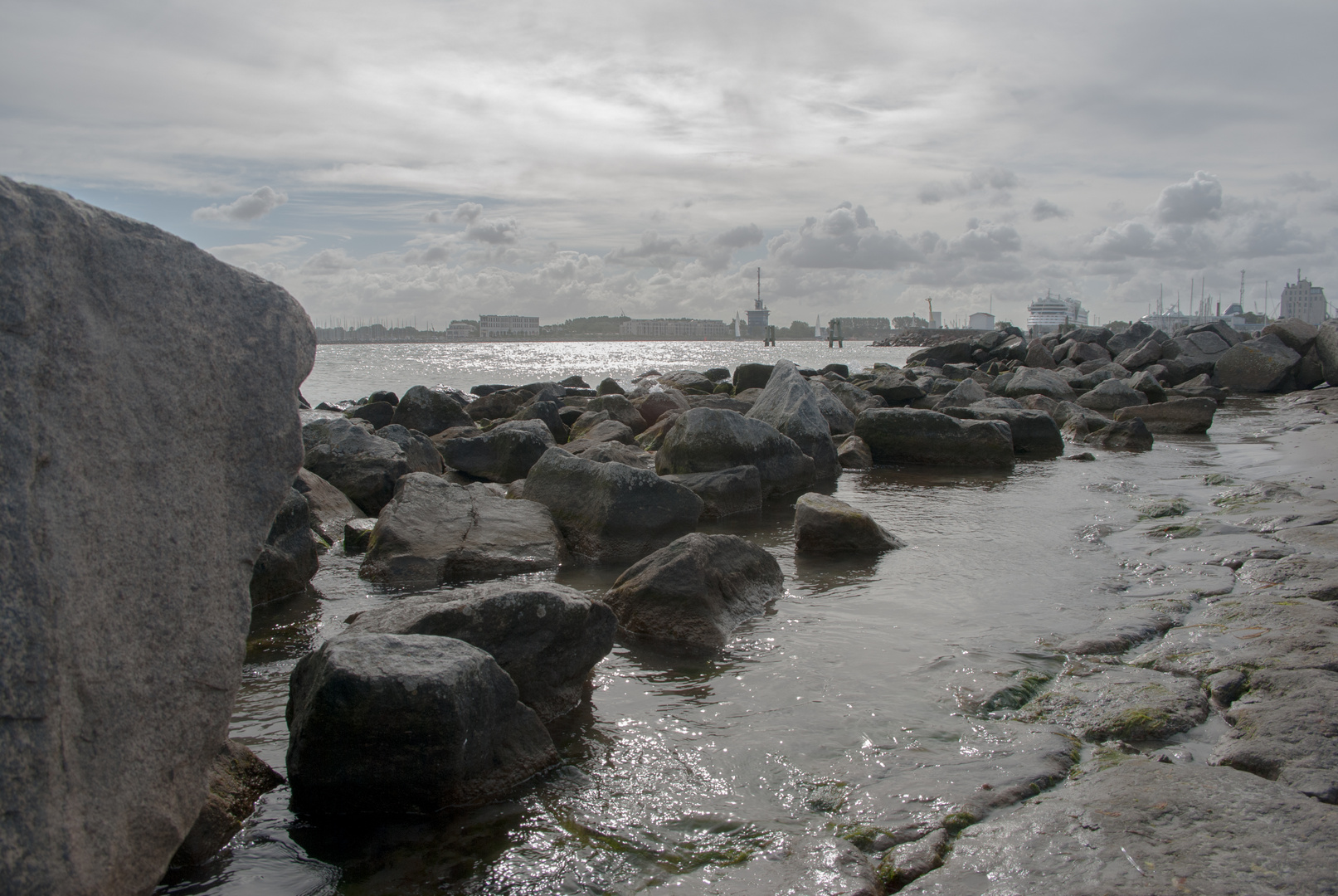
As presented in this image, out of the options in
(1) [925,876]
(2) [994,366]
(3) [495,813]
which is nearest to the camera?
(1) [925,876]

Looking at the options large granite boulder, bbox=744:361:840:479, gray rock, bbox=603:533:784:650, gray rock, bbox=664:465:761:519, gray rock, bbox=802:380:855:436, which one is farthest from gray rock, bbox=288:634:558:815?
gray rock, bbox=802:380:855:436

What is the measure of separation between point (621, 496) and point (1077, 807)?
5.23m

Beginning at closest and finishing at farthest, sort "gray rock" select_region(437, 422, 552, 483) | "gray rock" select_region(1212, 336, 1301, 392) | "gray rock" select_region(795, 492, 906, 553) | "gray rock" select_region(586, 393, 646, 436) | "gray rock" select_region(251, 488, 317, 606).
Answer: "gray rock" select_region(251, 488, 317, 606) < "gray rock" select_region(795, 492, 906, 553) < "gray rock" select_region(437, 422, 552, 483) < "gray rock" select_region(586, 393, 646, 436) < "gray rock" select_region(1212, 336, 1301, 392)

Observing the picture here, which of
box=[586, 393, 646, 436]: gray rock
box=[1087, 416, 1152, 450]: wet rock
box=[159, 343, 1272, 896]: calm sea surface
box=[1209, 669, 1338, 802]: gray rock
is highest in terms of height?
box=[586, 393, 646, 436]: gray rock

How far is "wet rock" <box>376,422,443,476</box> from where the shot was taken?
1134 centimetres

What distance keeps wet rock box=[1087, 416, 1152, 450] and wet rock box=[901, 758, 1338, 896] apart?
13001mm

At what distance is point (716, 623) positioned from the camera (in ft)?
18.7

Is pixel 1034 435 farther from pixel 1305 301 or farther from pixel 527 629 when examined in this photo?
pixel 1305 301

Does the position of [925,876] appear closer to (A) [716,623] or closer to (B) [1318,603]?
(A) [716,623]

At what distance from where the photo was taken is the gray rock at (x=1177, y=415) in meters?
17.3

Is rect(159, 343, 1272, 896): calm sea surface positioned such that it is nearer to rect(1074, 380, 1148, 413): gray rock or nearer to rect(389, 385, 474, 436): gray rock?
rect(389, 385, 474, 436): gray rock

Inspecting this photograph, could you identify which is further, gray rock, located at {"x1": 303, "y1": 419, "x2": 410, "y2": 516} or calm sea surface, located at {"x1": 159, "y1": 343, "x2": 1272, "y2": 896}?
gray rock, located at {"x1": 303, "y1": 419, "x2": 410, "y2": 516}

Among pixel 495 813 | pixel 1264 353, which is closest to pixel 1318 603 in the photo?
pixel 495 813

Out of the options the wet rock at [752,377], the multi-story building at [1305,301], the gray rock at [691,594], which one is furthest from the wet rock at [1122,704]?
the multi-story building at [1305,301]
